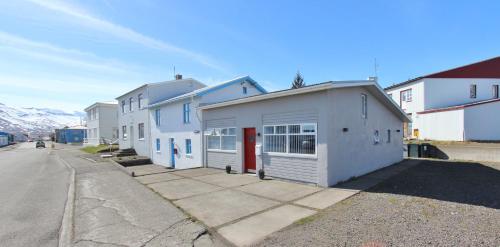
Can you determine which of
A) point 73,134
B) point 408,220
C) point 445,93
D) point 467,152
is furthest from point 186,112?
point 73,134

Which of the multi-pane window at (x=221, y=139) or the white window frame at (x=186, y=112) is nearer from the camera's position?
the multi-pane window at (x=221, y=139)

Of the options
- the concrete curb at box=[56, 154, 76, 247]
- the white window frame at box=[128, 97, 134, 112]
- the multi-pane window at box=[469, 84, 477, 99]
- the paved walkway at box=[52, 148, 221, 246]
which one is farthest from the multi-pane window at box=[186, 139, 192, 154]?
the multi-pane window at box=[469, 84, 477, 99]

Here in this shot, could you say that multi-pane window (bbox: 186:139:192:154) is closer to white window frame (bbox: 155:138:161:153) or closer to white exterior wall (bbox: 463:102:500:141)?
white window frame (bbox: 155:138:161:153)

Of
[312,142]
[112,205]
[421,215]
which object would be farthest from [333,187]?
[112,205]

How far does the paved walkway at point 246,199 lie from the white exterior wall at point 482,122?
13787mm

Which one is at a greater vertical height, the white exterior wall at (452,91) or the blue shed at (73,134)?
the white exterior wall at (452,91)

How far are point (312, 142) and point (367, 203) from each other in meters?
3.13

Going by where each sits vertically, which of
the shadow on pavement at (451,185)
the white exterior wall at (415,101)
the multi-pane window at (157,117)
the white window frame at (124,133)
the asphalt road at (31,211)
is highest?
the white exterior wall at (415,101)

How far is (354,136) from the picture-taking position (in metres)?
10.9

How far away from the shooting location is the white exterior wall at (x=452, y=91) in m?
23.5

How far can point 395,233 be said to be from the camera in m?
5.05

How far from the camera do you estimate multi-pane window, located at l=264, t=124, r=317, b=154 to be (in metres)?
9.75

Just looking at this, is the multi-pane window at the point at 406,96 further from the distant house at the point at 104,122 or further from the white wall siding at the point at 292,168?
the distant house at the point at 104,122

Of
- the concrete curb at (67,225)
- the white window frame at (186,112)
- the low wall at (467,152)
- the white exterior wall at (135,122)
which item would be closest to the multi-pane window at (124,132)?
the white exterior wall at (135,122)
